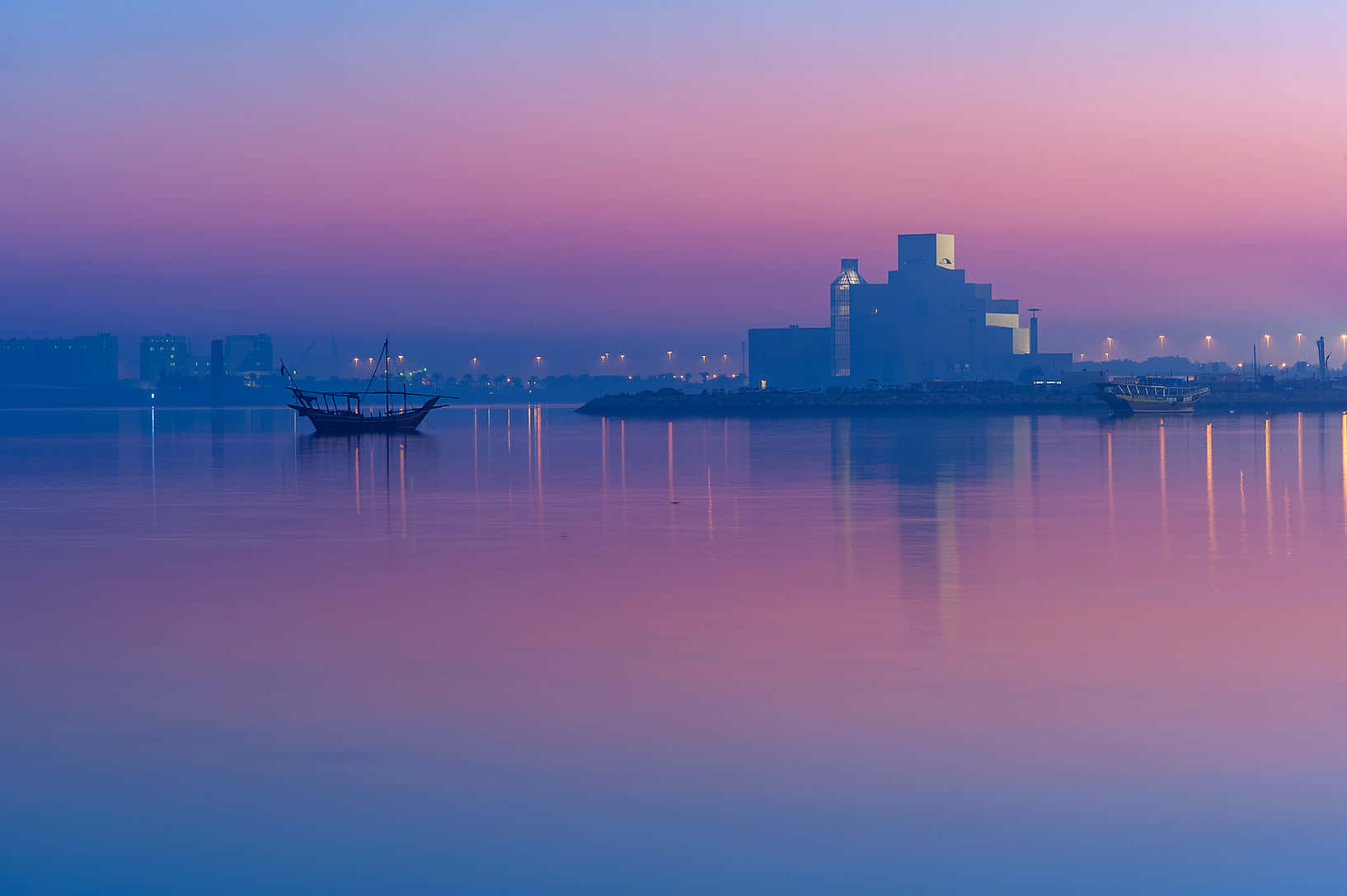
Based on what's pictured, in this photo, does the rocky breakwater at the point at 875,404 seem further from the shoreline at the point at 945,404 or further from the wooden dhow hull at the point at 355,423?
the wooden dhow hull at the point at 355,423

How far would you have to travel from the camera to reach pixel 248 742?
11188mm

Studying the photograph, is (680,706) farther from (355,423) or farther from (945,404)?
(945,404)

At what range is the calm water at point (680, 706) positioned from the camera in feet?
28.2

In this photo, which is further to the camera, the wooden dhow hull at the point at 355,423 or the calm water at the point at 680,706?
the wooden dhow hull at the point at 355,423

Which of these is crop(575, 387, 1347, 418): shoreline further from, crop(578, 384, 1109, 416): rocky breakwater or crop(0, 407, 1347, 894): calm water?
crop(0, 407, 1347, 894): calm water

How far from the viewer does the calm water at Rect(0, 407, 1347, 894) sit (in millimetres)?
8594

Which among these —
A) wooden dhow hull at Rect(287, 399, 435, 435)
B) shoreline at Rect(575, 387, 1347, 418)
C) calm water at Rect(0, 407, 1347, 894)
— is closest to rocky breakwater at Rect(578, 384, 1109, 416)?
shoreline at Rect(575, 387, 1347, 418)

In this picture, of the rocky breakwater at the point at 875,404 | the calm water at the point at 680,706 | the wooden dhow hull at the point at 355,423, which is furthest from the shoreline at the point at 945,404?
the calm water at the point at 680,706

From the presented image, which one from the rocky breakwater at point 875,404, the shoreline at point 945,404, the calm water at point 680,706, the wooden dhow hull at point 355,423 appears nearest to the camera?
the calm water at point 680,706

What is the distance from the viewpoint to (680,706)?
40.4ft

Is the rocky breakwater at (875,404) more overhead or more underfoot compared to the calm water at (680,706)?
more overhead

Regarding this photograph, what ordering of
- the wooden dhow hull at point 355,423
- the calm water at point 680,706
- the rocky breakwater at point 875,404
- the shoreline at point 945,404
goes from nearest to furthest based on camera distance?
the calm water at point 680,706 → the wooden dhow hull at point 355,423 → the shoreline at point 945,404 → the rocky breakwater at point 875,404

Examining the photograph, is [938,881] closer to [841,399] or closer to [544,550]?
[544,550]

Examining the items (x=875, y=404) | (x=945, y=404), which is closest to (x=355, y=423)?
(x=875, y=404)
